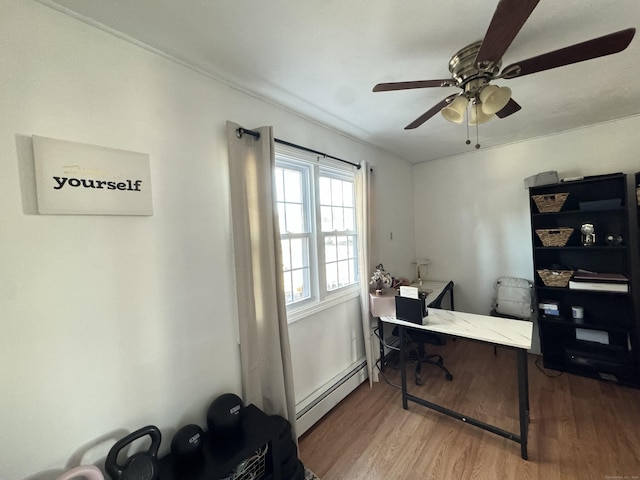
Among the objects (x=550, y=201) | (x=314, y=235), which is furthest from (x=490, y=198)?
(x=314, y=235)

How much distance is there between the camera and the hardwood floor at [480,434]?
1.63 m

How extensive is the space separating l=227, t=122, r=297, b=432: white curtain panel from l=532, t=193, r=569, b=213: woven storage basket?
8.97ft

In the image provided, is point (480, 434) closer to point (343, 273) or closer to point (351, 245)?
point (343, 273)

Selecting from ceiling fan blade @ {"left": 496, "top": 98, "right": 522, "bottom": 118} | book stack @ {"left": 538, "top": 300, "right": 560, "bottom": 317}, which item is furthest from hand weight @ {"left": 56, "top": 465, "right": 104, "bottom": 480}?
book stack @ {"left": 538, "top": 300, "right": 560, "bottom": 317}

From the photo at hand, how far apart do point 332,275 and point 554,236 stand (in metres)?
2.29

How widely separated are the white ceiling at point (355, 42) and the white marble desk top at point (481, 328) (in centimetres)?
174

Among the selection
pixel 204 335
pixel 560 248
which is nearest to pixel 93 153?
pixel 204 335

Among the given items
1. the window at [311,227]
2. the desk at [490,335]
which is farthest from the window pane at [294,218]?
the desk at [490,335]

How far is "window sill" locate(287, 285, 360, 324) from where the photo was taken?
2027 mm

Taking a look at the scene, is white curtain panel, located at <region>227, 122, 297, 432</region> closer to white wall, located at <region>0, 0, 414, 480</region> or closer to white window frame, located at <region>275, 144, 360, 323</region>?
white wall, located at <region>0, 0, 414, 480</region>

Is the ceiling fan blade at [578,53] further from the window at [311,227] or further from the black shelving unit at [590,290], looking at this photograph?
the black shelving unit at [590,290]

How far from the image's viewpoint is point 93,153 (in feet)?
3.68

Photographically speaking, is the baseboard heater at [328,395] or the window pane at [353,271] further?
the window pane at [353,271]

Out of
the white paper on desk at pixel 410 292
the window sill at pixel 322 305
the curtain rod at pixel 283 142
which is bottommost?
the window sill at pixel 322 305
